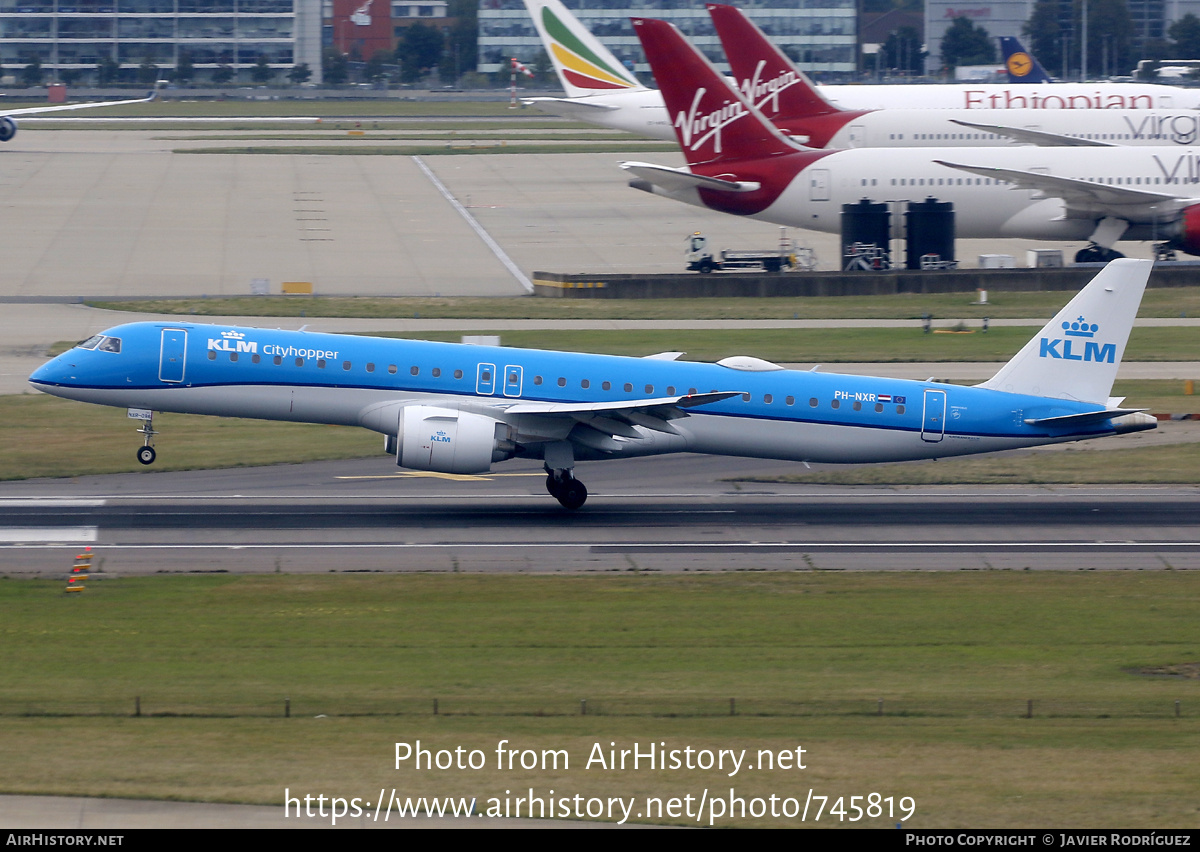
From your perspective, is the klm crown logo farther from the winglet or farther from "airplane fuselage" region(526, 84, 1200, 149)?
"airplane fuselage" region(526, 84, 1200, 149)

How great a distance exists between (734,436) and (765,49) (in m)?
48.3

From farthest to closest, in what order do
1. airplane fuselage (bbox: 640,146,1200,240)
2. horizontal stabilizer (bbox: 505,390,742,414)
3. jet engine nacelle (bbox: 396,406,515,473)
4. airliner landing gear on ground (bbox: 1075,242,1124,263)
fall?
airliner landing gear on ground (bbox: 1075,242,1124,263) → airplane fuselage (bbox: 640,146,1200,240) → horizontal stabilizer (bbox: 505,390,742,414) → jet engine nacelle (bbox: 396,406,515,473)

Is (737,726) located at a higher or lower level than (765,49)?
lower

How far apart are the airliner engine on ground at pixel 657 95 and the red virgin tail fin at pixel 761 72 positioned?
11238 mm

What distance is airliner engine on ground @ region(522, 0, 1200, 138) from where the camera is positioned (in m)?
89.9

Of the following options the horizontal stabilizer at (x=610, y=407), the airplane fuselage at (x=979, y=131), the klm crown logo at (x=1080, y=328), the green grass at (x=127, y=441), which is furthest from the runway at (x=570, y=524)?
the airplane fuselage at (x=979, y=131)

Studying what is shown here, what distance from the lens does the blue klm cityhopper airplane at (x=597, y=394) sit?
33406mm

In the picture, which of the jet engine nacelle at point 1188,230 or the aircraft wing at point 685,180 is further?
the aircraft wing at point 685,180

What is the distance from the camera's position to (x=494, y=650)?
23.6 m

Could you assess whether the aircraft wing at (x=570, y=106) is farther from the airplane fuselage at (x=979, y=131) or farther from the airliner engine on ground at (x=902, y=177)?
the airliner engine on ground at (x=902, y=177)

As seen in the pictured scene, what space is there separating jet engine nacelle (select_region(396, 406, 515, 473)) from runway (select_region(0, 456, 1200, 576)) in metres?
1.57

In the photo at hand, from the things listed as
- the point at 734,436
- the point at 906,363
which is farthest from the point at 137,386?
the point at 906,363

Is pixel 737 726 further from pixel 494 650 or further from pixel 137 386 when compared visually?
pixel 137 386

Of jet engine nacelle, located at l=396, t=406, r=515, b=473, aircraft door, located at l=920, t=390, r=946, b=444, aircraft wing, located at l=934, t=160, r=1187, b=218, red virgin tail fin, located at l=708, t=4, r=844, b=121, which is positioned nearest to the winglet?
aircraft door, located at l=920, t=390, r=946, b=444
